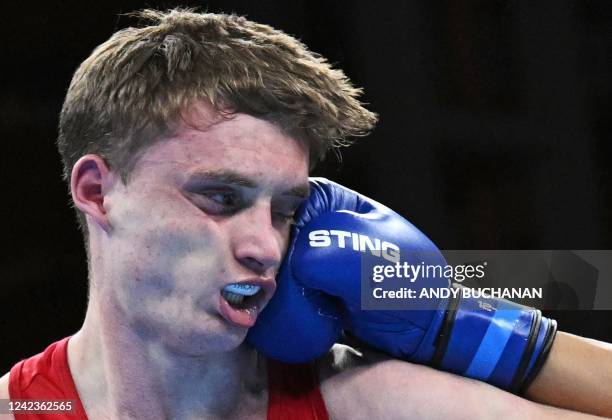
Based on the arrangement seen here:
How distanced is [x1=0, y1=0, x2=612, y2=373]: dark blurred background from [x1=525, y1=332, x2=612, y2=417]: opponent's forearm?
1.16m

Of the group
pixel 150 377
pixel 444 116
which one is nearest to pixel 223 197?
pixel 150 377

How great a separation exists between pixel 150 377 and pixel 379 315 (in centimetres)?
41

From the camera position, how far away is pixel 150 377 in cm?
158

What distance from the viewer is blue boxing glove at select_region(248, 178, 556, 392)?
1.53 meters

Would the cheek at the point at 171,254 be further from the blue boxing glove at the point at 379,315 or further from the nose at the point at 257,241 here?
the blue boxing glove at the point at 379,315

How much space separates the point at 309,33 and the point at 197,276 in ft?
5.15

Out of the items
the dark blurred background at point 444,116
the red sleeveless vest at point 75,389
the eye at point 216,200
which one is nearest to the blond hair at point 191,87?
the eye at point 216,200

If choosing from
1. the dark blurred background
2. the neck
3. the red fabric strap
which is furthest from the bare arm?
the dark blurred background

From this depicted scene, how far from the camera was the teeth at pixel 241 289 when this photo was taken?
4.69 ft

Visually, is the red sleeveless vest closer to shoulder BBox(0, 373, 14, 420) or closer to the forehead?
shoulder BBox(0, 373, 14, 420)

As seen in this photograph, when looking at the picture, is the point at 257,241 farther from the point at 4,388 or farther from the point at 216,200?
the point at 4,388

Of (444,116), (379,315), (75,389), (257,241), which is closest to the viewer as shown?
(257,241)

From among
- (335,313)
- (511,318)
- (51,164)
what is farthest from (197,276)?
(51,164)

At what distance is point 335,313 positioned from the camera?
1585 millimetres
